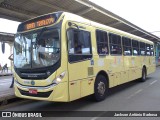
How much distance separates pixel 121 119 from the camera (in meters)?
6.21

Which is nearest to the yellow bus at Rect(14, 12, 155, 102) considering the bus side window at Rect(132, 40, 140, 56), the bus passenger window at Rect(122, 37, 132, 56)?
the bus passenger window at Rect(122, 37, 132, 56)

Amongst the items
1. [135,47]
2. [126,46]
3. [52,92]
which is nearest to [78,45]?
[52,92]

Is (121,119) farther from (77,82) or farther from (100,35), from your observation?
(100,35)

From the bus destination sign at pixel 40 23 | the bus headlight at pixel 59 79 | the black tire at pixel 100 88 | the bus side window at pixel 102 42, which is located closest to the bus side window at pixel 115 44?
the bus side window at pixel 102 42

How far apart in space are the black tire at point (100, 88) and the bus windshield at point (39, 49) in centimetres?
223

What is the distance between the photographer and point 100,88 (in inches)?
331

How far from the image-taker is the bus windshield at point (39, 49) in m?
6.64

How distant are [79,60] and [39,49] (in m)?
1.30

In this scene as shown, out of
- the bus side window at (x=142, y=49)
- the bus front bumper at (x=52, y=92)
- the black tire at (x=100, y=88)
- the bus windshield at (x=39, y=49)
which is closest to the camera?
the bus front bumper at (x=52, y=92)

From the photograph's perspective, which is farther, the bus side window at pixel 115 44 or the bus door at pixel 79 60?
the bus side window at pixel 115 44

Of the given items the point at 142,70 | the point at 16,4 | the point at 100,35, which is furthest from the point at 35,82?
the point at 142,70

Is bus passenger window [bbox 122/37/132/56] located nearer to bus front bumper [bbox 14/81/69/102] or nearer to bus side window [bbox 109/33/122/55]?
bus side window [bbox 109/33/122/55]

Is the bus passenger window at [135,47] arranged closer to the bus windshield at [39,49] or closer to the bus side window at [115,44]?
the bus side window at [115,44]

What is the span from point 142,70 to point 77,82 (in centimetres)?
824
